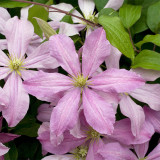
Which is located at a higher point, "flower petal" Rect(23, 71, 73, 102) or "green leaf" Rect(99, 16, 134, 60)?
"green leaf" Rect(99, 16, 134, 60)

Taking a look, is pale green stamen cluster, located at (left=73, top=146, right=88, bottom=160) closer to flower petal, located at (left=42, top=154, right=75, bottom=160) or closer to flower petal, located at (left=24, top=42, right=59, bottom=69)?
flower petal, located at (left=42, top=154, right=75, bottom=160)

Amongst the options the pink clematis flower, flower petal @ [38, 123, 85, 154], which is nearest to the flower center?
the pink clematis flower

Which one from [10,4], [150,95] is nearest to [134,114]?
[150,95]

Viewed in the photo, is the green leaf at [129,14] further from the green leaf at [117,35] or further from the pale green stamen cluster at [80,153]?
the pale green stamen cluster at [80,153]

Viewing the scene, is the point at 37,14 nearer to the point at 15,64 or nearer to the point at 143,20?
the point at 15,64

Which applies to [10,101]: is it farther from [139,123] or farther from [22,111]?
[139,123]

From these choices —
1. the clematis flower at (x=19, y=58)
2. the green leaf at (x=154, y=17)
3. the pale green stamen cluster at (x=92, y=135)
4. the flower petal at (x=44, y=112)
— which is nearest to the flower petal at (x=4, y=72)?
the clematis flower at (x=19, y=58)

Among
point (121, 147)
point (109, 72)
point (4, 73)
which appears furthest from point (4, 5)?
point (121, 147)
